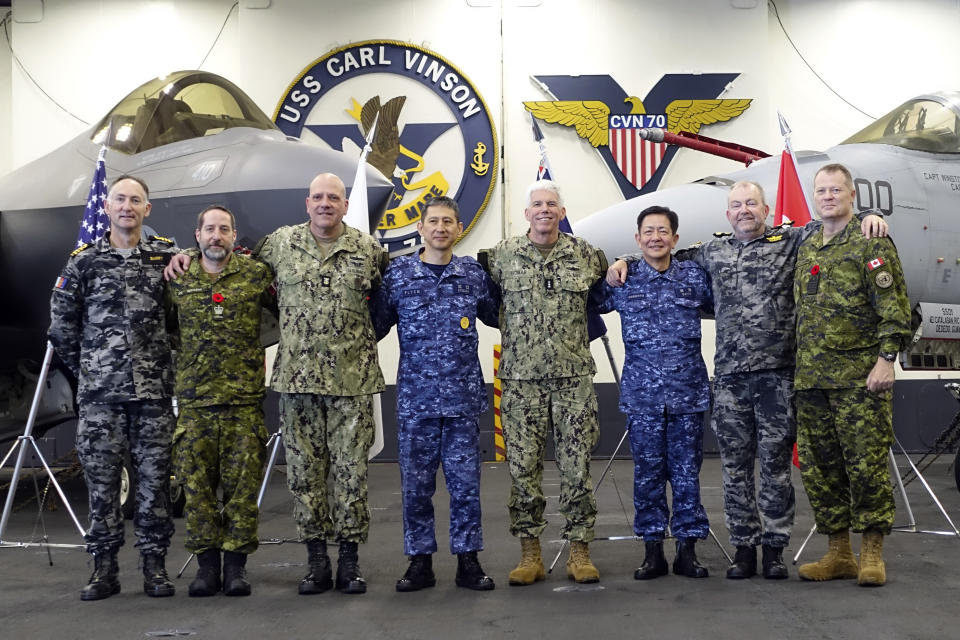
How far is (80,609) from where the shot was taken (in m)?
3.47

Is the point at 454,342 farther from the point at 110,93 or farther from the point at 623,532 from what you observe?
the point at 110,93

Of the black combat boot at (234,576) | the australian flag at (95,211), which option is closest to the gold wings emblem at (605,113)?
the australian flag at (95,211)

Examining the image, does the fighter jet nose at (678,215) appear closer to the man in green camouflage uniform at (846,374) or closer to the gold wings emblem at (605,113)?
the man in green camouflage uniform at (846,374)

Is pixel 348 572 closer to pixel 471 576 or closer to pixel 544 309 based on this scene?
pixel 471 576

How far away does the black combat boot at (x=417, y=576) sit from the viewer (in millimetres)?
3600

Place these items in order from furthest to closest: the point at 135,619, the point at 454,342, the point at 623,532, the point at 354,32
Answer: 1. the point at 354,32
2. the point at 623,532
3. the point at 454,342
4. the point at 135,619

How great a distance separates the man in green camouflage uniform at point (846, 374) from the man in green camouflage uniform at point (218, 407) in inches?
87.9

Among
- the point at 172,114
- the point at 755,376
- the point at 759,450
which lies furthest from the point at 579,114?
the point at 759,450

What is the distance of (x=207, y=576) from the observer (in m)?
3.59

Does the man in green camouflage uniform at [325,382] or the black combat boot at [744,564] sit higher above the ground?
the man in green camouflage uniform at [325,382]

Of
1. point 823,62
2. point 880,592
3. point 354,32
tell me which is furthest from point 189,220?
point 823,62

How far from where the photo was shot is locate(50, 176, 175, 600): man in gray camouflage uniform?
360 cm

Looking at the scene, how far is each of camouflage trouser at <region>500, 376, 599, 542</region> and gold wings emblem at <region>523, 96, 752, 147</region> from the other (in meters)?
7.01

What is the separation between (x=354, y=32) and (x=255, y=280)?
24.4 ft
